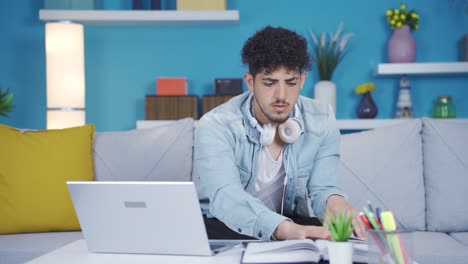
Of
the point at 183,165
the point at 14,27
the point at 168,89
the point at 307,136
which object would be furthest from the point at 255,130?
the point at 14,27

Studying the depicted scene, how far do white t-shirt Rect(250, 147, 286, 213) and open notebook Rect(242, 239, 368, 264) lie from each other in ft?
2.24

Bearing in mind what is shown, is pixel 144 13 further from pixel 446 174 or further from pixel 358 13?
pixel 446 174

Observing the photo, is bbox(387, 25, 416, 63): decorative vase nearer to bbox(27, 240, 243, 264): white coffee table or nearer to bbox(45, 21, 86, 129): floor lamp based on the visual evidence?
bbox(45, 21, 86, 129): floor lamp

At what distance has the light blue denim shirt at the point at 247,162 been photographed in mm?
1663

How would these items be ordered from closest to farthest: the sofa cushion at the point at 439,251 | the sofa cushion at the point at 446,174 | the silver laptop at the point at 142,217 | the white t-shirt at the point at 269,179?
the silver laptop at the point at 142,217 < the white t-shirt at the point at 269,179 < the sofa cushion at the point at 439,251 < the sofa cushion at the point at 446,174

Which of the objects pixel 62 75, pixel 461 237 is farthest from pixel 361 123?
pixel 62 75

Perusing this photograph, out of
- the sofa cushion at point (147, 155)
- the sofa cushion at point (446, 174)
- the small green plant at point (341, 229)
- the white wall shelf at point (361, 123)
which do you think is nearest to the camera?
the small green plant at point (341, 229)

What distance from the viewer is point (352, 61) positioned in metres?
3.89

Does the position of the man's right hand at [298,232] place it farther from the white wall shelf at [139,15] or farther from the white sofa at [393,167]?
the white wall shelf at [139,15]

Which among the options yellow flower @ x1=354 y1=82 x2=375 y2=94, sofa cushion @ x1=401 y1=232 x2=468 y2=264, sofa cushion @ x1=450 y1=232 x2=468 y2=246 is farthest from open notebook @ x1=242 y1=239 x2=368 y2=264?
yellow flower @ x1=354 y1=82 x2=375 y2=94

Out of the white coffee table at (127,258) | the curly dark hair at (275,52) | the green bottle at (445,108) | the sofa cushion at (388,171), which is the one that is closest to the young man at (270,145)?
the curly dark hair at (275,52)

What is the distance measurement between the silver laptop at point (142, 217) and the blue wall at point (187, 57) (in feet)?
8.56

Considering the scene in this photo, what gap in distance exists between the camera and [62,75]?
351cm

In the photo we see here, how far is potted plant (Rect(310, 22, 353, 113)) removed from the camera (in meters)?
3.71
